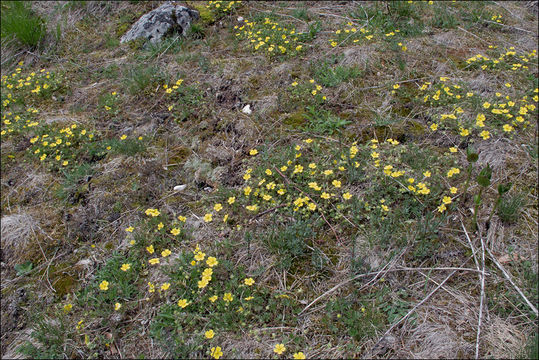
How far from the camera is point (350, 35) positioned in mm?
4750

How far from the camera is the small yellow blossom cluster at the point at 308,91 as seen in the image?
4020 millimetres

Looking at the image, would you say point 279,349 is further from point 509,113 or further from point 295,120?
point 509,113

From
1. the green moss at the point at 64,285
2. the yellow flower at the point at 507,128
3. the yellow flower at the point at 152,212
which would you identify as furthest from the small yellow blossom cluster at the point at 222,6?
the green moss at the point at 64,285

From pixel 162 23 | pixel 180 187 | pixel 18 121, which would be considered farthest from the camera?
pixel 162 23

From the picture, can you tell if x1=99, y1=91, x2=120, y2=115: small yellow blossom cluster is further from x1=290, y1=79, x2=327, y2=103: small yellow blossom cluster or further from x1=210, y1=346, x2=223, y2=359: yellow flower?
x1=210, y1=346, x2=223, y2=359: yellow flower

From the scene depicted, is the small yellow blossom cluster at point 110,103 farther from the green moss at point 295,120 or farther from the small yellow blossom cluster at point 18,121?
the green moss at point 295,120

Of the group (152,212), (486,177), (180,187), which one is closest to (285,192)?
(180,187)

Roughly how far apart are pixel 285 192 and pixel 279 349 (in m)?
1.31

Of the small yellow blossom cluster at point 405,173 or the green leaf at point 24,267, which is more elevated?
the small yellow blossom cluster at point 405,173

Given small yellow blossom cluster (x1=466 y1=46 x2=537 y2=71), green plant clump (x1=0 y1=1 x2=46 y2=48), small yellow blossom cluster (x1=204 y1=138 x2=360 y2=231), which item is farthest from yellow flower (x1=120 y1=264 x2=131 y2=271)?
green plant clump (x1=0 y1=1 x2=46 y2=48)

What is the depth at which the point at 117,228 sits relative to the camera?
10.6 feet

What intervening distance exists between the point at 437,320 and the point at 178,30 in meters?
4.96

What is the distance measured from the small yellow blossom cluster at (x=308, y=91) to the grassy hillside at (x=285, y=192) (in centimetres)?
3

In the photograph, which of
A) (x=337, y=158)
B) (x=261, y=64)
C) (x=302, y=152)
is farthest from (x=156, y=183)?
(x=261, y=64)
